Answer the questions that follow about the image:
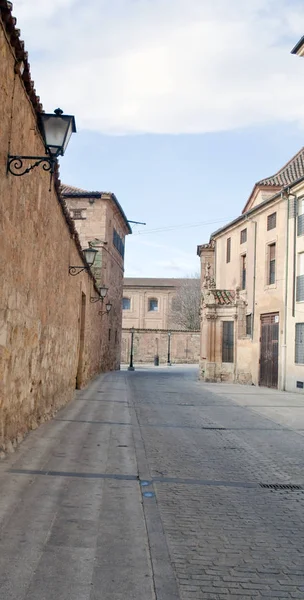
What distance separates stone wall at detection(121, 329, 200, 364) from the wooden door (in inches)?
1191

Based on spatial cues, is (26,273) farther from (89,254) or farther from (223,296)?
(223,296)

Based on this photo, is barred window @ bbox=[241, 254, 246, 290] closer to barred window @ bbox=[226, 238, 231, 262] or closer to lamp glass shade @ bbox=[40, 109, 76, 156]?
barred window @ bbox=[226, 238, 231, 262]

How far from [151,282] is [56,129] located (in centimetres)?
6704

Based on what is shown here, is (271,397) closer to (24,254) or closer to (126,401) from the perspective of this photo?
(126,401)

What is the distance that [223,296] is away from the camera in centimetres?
2900

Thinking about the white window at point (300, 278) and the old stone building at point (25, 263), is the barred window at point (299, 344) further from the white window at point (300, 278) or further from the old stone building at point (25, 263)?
the old stone building at point (25, 263)

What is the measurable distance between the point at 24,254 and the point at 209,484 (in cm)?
349

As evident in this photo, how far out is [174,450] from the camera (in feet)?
26.3

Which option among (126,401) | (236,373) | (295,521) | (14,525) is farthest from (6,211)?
(236,373)

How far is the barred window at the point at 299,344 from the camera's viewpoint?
71.9 feet

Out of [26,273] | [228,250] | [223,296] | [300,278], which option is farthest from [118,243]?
[26,273]

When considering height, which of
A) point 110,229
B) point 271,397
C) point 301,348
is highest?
point 110,229

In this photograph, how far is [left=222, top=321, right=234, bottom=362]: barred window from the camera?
28422mm

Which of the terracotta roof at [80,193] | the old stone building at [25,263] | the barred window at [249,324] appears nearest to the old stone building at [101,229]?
the terracotta roof at [80,193]
